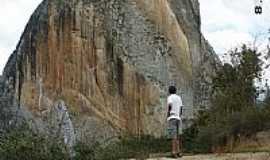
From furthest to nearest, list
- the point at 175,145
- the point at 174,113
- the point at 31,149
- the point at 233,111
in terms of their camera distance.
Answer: the point at 233,111 → the point at 31,149 → the point at 175,145 → the point at 174,113

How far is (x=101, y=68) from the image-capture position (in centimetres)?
3288

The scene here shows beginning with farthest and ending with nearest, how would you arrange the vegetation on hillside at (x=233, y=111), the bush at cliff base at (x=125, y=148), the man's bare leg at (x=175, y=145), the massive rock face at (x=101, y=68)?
the massive rock face at (x=101, y=68), the bush at cliff base at (x=125, y=148), the vegetation on hillside at (x=233, y=111), the man's bare leg at (x=175, y=145)

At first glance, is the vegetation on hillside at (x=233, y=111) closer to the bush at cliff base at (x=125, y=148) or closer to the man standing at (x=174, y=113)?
the bush at cliff base at (x=125, y=148)

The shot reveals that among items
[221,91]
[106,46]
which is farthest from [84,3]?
[221,91]

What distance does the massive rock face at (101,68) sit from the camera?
3269 cm

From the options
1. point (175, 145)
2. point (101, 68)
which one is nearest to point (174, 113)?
point (175, 145)

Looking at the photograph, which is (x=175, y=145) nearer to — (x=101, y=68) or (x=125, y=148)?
(x=125, y=148)

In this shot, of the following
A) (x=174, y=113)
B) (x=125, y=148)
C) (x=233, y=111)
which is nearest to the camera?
(x=174, y=113)

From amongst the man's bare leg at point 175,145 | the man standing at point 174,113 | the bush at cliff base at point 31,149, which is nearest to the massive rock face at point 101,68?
the bush at cliff base at point 31,149

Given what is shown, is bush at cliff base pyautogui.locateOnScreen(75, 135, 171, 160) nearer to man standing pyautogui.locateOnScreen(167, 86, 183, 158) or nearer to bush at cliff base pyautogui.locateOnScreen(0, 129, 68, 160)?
bush at cliff base pyautogui.locateOnScreen(0, 129, 68, 160)

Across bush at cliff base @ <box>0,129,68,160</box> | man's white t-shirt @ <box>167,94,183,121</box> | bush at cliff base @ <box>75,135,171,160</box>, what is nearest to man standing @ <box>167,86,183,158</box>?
man's white t-shirt @ <box>167,94,183,121</box>

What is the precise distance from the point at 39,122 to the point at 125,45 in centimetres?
487

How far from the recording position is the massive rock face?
32.7 metres

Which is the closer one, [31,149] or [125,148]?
[31,149]
